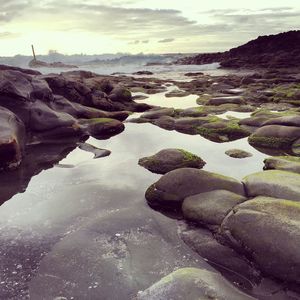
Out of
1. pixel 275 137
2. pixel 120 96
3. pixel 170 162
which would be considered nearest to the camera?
pixel 170 162

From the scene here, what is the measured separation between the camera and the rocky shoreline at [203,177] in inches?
229

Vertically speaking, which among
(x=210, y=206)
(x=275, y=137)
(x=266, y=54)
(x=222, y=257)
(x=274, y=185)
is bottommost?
(x=266, y=54)

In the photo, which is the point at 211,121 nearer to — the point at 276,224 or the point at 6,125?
the point at 6,125

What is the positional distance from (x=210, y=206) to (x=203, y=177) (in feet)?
3.71

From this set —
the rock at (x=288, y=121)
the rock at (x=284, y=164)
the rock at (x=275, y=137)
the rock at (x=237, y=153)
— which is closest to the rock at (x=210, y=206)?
the rock at (x=284, y=164)

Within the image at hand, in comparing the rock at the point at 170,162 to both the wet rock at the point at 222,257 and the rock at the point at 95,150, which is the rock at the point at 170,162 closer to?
the rock at the point at 95,150

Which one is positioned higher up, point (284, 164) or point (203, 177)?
point (203, 177)

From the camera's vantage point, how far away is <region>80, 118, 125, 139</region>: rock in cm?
1672

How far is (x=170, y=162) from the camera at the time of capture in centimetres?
1112

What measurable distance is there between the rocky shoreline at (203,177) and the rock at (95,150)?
4 cm

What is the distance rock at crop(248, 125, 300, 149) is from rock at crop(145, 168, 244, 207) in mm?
6004

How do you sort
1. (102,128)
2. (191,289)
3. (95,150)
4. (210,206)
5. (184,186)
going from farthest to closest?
(102,128), (95,150), (184,186), (210,206), (191,289)

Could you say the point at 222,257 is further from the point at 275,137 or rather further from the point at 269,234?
the point at 275,137

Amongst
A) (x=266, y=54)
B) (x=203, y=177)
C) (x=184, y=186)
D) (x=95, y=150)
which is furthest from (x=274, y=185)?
(x=266, y=54)
